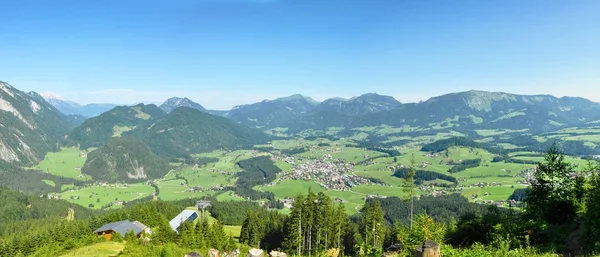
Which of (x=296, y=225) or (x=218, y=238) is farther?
(x=296, y=225)

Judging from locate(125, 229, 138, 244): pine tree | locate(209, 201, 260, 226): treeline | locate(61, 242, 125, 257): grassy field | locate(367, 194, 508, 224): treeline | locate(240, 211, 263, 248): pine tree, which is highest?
locate(61, 242, 125, 257): grassy field

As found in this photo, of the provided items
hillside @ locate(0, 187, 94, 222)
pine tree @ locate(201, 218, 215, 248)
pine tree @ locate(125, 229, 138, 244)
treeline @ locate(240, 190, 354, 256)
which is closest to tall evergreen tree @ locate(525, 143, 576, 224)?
treeline @ locate(240, 190, 354, 256)

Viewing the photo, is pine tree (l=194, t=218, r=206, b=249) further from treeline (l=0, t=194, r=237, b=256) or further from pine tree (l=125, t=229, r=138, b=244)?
pine tree (l=125, t=229, r=138, b=244)

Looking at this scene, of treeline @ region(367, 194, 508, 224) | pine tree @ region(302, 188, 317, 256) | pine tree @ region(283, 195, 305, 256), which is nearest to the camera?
pine tree @ region(283, 195, 305, 256)

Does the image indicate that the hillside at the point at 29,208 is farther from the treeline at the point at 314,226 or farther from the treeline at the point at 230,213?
the treeline at the point at 314,226

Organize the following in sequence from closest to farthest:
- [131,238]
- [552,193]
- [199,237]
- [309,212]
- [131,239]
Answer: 1. [552,193]
2. [131,239]
3. [131,238]
4. [199,237]
5. [309,212]

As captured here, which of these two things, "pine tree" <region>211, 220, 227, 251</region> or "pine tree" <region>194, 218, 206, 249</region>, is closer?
"pine tree" <region>194, 218, 206, 249</region>

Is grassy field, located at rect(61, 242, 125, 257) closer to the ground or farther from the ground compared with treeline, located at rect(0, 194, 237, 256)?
farther from the ground

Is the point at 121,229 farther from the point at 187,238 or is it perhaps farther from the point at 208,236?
the point at 208,236

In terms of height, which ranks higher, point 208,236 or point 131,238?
point 131,238

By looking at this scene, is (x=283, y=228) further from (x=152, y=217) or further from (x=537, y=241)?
(x=537, y=241)

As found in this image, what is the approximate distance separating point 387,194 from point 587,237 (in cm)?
18381

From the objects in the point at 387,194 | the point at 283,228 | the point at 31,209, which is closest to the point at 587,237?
the point at 283,228

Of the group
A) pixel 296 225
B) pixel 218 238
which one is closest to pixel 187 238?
pixel 218 238
